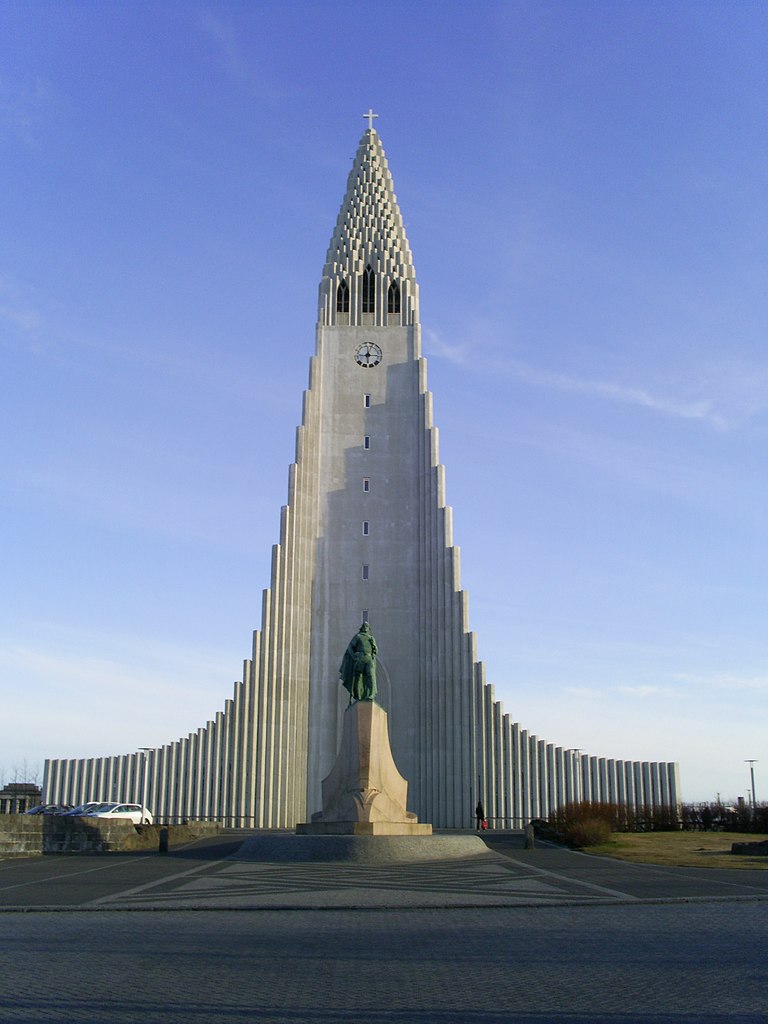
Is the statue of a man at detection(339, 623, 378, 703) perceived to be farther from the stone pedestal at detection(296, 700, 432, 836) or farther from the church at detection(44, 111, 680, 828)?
the church at detection(44, 111, 680, 828)

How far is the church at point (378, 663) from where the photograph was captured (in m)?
A: 42.5

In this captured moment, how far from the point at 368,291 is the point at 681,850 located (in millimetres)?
34621

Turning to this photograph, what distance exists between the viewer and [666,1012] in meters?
5.82

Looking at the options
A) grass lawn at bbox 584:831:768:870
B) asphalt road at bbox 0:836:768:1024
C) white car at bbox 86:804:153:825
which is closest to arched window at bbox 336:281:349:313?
white car at bbox 86:804:153:825

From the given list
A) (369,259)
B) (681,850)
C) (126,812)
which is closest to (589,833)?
(681,850)

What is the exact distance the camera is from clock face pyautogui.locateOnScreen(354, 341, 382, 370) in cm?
4900

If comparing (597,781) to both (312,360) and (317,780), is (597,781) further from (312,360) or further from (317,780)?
(312,360)

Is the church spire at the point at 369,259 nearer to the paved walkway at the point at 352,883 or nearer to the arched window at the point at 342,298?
the arched window at the point at 342,298

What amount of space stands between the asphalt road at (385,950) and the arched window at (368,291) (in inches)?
1522

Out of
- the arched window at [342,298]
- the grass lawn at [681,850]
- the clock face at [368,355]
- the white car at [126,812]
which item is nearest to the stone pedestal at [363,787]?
the grass lawn at [681,850]

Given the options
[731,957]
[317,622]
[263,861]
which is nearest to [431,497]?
[317,622]

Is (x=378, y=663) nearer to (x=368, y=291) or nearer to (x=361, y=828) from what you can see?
(x=368, y=291)

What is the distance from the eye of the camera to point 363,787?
2305 cm

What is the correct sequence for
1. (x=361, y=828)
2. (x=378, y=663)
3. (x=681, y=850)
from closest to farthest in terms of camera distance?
1. (x=361, y=828)
2. (x=681, y=850)
3. (x=378, y=663)
